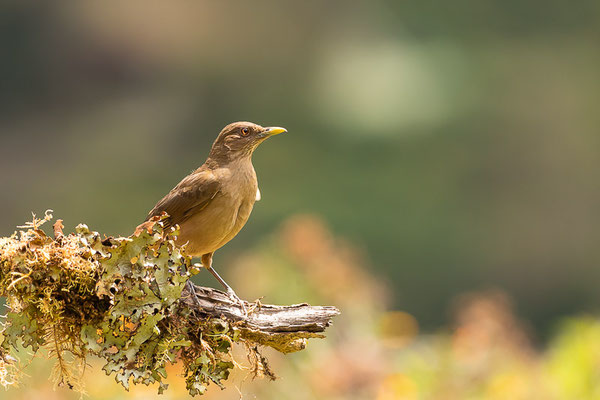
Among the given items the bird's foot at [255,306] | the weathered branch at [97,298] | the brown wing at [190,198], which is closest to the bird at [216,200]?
the brown wing at [190,198]

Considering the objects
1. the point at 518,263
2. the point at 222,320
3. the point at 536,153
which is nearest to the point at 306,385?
the point at 222,320

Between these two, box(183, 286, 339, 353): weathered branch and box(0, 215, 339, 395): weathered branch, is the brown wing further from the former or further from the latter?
box(0, 215, 339, 395): weathered branch

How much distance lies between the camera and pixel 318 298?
22.6 ft

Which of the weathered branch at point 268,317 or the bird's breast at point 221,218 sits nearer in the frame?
the weathered branch at point 268,317

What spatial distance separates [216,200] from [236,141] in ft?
1.32

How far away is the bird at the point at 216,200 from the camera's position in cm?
359

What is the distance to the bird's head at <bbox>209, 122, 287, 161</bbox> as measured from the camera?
3883mm

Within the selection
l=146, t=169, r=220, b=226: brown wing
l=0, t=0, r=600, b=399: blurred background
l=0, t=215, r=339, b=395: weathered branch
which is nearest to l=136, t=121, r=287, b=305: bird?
l=146, t=169, r=220, b=226: brown wing

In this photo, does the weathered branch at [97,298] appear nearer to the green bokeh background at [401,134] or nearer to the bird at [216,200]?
the bird at [216,200]

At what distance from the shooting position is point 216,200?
3.65 metres

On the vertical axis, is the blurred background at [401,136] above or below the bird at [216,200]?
above

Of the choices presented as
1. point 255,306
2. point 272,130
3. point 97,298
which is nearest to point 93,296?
point 97,298

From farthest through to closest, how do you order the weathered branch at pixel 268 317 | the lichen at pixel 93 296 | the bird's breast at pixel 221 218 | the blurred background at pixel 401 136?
the blurred background at pixel 401 136 < the bird's breast at pixel 221 218 < the weathered branch at pixel 268 317 < the lichen at pixel 93 296

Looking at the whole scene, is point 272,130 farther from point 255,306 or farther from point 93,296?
point 93,296
